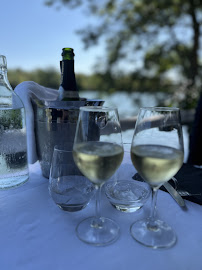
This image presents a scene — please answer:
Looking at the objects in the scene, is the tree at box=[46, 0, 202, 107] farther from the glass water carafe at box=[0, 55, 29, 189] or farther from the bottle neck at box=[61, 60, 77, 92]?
the glass water carafe at box=[0, 55, 29, 189]

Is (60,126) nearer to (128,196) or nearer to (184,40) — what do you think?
(128,196)

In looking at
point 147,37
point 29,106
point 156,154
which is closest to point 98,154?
point 156,154

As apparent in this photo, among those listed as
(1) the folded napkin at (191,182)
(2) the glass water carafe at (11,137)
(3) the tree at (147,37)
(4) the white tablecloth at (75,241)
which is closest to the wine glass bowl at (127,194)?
(4) the white tablecloth at (75,241)

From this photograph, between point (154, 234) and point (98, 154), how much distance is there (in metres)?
0.20

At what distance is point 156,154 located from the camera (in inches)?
17.8

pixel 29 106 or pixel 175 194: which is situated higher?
pixel 29 106

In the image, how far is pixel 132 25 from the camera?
3.76 m

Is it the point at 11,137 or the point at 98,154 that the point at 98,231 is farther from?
the point at 11,137

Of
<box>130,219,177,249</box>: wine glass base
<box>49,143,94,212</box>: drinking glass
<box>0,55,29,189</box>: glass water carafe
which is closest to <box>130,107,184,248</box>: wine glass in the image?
<box>130,219,177,249</box>: wine glass base

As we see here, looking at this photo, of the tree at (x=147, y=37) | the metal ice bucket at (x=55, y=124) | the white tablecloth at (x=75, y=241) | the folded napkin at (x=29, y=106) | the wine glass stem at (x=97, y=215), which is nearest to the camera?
the white tablecloth at (x=75, y=241)

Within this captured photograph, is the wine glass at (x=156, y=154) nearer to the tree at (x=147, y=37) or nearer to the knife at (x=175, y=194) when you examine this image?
the knife at (x=175, y=194)

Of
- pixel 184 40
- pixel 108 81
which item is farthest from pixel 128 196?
pixel 184 40

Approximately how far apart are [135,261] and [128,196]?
0.19 metres

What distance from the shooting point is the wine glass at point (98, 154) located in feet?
1.44
